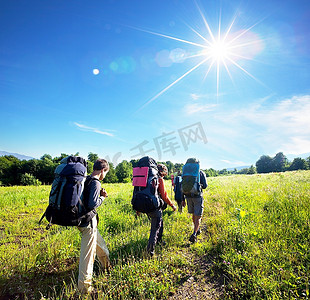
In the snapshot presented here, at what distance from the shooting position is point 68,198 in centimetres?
261

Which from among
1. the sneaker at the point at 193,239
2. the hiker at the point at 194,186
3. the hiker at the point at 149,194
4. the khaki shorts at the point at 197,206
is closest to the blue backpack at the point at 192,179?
the hiker at the point at 194,186

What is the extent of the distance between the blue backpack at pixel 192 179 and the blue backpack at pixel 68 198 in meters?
2.99

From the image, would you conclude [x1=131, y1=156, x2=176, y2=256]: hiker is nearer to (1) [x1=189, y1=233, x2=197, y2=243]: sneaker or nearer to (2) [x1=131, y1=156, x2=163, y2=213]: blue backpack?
(2) [x1=131, y1=156, x2=163, y2=213]: blue backpack

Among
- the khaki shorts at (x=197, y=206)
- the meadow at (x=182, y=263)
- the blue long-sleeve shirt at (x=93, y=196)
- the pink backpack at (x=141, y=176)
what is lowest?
the meadow at (x=182, y=263)

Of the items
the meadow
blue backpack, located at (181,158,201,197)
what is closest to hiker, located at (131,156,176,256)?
the meadow

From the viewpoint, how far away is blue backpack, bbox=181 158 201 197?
4.75 meters

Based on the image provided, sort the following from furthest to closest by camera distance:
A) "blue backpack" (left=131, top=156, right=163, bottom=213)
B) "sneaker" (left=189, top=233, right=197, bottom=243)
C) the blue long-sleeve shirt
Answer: "sneaker" (left=189, top=233, right=197, bottom=243), "blue backpack" (left=131, top=156, right=163, bottom=213), the blue long-sleeve shirt

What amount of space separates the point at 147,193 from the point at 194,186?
67.8 inches

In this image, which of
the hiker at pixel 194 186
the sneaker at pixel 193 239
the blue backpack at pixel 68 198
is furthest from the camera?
the hiker at pixel 194 186

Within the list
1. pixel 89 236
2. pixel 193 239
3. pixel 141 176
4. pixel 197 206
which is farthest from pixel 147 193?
pixel 193 239

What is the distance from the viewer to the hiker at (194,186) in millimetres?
4742

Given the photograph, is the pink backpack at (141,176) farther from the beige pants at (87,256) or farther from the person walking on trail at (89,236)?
the beige pants at (87,256)

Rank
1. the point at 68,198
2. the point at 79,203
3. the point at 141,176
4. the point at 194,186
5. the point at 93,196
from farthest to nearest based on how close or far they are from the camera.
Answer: the point at 194,186 < the point at 141,176 < the point at 93,196 < the point at 79,203 < the point at 68,198

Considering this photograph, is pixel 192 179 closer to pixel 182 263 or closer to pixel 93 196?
pixel 182 263
